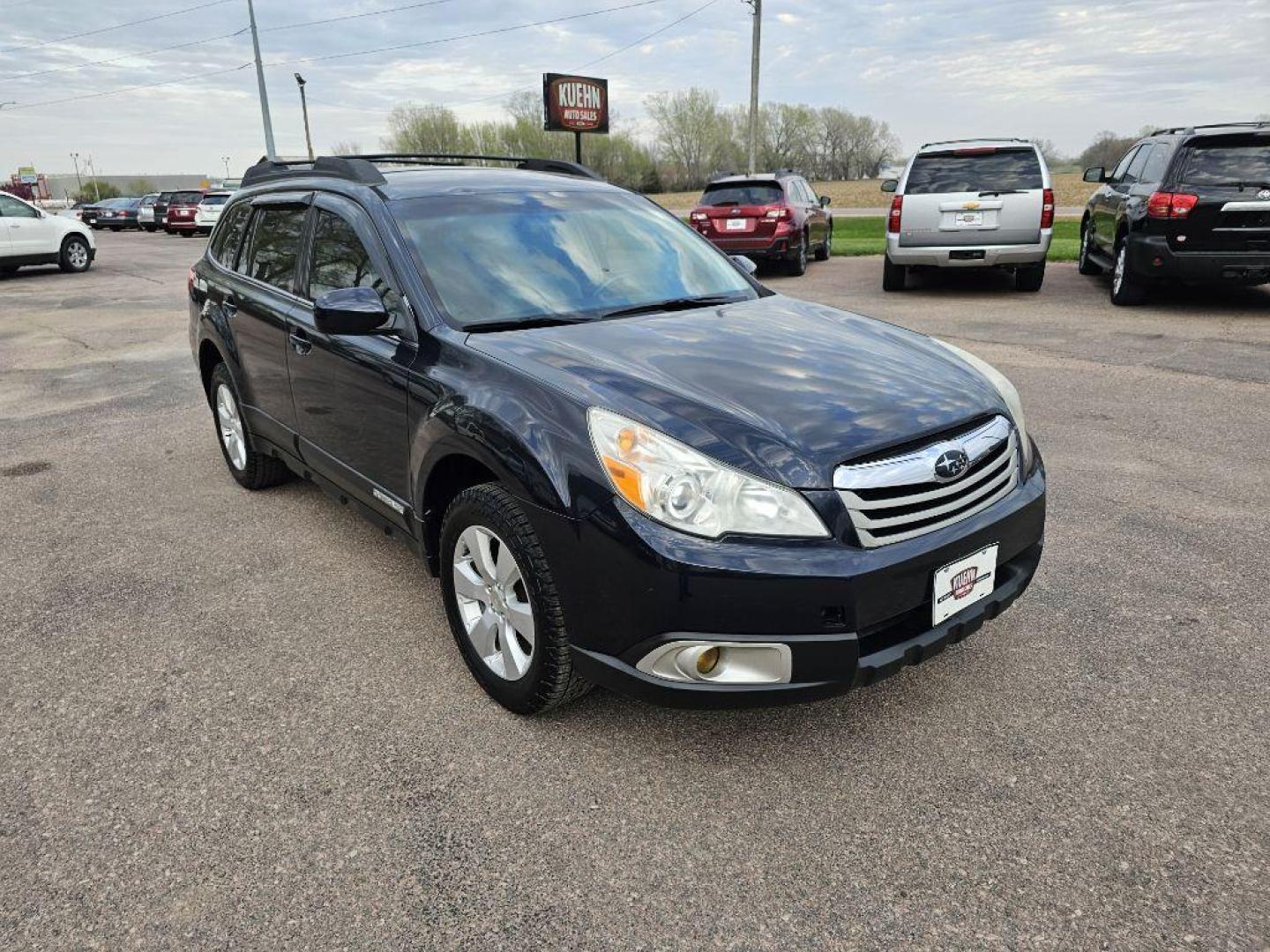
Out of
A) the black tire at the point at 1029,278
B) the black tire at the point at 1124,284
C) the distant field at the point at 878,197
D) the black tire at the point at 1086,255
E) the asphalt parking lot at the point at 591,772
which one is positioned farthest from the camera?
the distant field at the point at 878,197

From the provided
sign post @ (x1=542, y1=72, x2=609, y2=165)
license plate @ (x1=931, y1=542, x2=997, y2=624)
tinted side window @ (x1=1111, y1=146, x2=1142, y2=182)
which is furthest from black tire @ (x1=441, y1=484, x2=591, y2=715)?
sign post @ (x1=542, y1=72, x2=609, y2=165)

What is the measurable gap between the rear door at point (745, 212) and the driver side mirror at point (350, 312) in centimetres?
1128

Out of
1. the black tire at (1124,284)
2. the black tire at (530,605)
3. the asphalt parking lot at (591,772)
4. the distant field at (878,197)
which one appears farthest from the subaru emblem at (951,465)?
the distant field at (878,197)

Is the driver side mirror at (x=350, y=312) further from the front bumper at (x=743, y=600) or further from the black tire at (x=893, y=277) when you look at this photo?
the black tire at (x=893, y=277)

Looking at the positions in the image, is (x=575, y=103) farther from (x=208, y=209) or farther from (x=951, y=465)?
(x=951, y=465)

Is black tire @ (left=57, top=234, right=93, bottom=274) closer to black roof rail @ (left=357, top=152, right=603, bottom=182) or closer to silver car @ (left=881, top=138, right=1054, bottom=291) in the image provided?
silver car @ (left=881, top=138, right=1054, bottom=291)

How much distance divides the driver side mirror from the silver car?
370 inches

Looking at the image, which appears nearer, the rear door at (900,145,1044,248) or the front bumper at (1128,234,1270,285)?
the front bumper at (1128,234,1270,285)

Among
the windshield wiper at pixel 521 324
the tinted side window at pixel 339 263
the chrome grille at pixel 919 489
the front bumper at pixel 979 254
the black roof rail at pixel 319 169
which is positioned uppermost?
the black roof rail at pixel 319 169

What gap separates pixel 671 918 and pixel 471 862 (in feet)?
1.75

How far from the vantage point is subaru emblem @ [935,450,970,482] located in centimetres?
256

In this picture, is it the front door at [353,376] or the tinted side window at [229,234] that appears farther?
the tinted side window at [229,234]

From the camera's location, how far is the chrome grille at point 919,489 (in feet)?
7.96

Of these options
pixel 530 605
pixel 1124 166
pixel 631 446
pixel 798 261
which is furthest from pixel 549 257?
pixel 798 261
